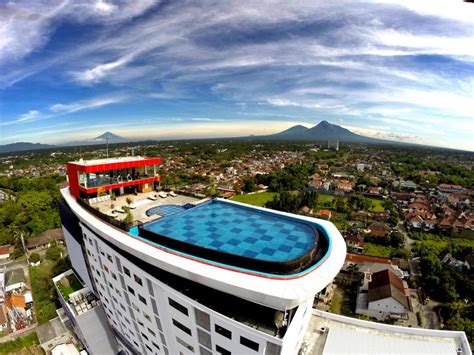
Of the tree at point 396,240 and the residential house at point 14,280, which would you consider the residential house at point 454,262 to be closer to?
the tree at point 396,240

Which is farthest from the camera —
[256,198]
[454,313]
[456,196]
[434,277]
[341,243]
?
[456,196]

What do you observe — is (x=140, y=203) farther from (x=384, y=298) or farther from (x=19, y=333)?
(x=384, y=298)

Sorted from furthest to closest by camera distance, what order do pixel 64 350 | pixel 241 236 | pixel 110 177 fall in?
pixel 64 350
pixel 110 177
pixel 241 236

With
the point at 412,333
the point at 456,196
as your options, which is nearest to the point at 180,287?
the point at 412,333

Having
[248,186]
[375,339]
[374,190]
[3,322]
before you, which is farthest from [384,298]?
[374,190]

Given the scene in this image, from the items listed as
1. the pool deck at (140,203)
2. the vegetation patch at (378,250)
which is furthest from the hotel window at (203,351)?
the vegetation patch at (378,250)

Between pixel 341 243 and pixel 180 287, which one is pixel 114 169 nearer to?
pixel 180 287

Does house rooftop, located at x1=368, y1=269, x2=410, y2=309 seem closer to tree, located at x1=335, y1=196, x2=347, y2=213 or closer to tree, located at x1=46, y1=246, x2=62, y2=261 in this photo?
tree, located at x1=335, y1=196, x2=347, y2=213

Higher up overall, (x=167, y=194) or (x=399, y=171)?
(x=167, y=194)
